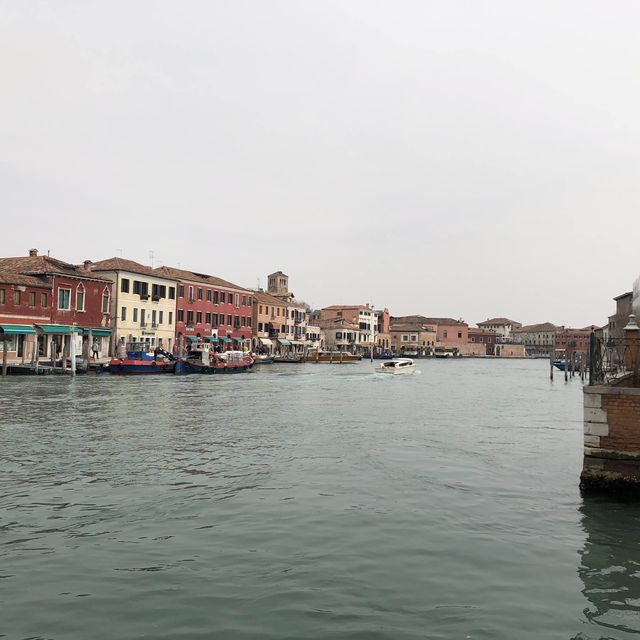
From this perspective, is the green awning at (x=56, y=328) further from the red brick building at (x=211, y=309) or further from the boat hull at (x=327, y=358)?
the boat hull at (x=327, y=358)

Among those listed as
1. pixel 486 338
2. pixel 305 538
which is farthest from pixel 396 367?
pixel 486 338

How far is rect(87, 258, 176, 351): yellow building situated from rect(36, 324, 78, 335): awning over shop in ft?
23.6

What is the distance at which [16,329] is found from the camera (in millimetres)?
41219

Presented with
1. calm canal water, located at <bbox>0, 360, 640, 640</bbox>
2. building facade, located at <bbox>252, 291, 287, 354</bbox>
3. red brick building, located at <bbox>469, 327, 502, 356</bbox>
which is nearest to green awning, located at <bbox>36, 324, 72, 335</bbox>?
calm canal water, located at <bbox>0, 360, 640, 640</bbox>

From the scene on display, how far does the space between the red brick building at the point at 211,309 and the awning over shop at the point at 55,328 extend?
1488 cm

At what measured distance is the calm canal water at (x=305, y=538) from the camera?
19.4 ft

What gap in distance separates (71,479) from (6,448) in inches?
164

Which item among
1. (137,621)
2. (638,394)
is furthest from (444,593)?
(638,394)

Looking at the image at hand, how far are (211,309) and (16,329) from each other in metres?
27.0

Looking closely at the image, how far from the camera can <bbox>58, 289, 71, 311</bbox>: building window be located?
1805 inches

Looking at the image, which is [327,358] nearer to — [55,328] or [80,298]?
[80,298]

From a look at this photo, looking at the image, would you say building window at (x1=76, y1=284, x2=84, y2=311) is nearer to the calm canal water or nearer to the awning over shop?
the awning over shop

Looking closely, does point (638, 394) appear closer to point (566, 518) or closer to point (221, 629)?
point (566, 518)

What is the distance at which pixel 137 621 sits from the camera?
5762 mm
